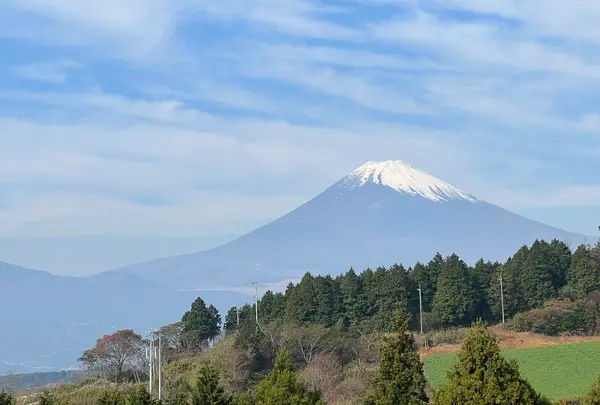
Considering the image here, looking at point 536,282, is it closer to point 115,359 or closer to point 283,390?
point 115,359

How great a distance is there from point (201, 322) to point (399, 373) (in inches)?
1094

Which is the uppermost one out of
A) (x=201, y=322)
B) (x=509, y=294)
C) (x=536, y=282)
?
(x=536, y=282)

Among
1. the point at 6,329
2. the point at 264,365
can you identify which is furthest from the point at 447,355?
the point at 6,329

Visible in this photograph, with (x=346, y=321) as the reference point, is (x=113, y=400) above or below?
below

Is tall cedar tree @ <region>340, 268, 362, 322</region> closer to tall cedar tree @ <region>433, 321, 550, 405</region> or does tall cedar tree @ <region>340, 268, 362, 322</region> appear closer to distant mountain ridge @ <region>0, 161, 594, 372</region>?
distant mountain ridge @ <region>0, 161, 594, 372</region>

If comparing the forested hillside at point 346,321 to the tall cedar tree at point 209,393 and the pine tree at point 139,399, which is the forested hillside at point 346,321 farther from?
the pine tree at point 139,399

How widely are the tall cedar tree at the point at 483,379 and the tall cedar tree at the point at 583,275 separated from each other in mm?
31443

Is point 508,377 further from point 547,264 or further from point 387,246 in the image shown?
point 387,246

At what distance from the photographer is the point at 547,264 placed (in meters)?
42.1

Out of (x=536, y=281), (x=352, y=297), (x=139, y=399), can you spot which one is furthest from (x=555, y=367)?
(x=139, y=399)

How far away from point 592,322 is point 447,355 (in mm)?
8350

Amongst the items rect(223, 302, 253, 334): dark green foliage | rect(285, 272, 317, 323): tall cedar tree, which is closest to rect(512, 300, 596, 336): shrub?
rect(285, 272, 317, 323): tall cedar tree

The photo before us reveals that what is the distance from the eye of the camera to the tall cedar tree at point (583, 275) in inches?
A: 1606

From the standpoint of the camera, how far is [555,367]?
30750mm
